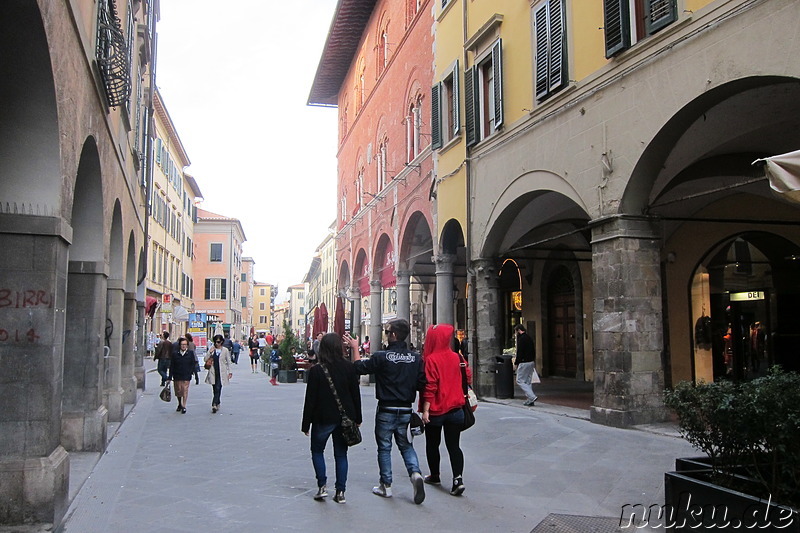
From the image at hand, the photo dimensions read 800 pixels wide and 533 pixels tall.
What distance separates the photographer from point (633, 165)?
10.0 m

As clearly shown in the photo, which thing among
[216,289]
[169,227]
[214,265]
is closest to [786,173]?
[169,227]

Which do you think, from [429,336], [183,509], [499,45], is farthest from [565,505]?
[499,45]

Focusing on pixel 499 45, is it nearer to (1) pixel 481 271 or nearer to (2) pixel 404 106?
(1) pixel 481 271

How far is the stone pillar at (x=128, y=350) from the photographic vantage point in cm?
1503

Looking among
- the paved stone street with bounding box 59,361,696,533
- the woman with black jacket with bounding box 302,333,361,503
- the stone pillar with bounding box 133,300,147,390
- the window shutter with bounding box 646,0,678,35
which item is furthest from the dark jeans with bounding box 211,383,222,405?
the window shutter with bounding box 646,0,678,35

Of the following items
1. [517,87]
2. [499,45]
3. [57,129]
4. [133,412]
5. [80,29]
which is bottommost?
[133,412]

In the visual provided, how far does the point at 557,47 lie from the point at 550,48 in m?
0.22

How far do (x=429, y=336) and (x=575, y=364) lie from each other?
1513cm

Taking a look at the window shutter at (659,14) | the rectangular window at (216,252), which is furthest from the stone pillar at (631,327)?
the rectangular window at (216,252)

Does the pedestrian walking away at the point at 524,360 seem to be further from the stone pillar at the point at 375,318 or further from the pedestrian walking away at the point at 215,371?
the stone pillar at the point at 375,318

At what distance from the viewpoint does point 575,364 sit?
821 inches

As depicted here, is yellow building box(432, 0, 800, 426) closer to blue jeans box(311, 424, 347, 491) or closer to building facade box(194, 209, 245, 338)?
blue jeans box(311, 424, 347, 491)

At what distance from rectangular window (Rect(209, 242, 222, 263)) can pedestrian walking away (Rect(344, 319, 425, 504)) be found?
63987 mm

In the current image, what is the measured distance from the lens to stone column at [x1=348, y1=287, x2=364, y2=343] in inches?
1093
